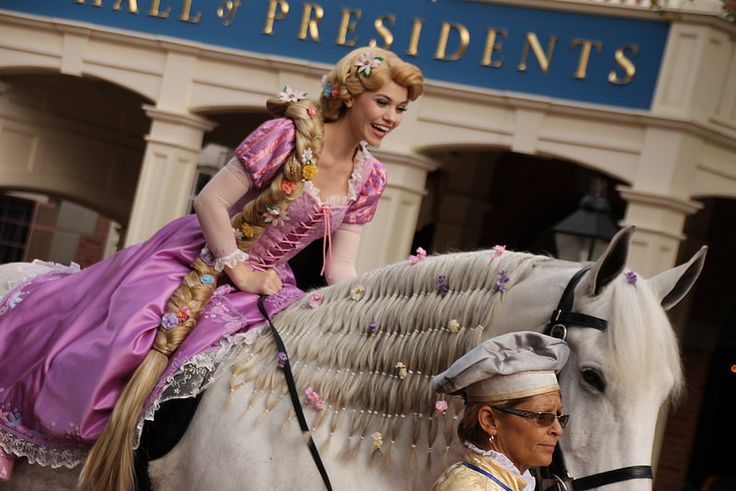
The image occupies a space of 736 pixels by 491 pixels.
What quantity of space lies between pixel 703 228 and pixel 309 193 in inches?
348

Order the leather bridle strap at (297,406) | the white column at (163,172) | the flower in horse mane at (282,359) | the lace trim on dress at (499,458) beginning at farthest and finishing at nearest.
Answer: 1. the white column at (163,172)
2. the flower in horse mane at (282,359)
3. the leather bridle strap at (297,406)
4. the lace trim on dress at (499,458)

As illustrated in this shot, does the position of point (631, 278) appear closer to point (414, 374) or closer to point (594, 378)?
point (594, 378)

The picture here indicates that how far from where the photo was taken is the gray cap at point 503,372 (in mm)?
2512

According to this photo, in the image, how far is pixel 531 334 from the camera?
8.78ft

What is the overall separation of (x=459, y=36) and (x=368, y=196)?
256 inches

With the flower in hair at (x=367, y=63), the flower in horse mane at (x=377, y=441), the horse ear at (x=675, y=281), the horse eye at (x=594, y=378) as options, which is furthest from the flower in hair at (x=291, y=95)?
the horse eye at (x=594, y=378)

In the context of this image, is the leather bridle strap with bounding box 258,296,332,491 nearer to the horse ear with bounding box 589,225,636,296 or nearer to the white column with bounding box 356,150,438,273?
the horse ear with bounding box 589,225,636,296

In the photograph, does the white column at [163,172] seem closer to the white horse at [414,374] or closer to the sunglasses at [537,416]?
the white horse at [414,374]

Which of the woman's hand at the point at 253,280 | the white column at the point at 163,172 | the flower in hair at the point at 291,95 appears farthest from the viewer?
the white column at the point at 163,172

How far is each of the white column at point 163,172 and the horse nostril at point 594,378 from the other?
8.57 meters

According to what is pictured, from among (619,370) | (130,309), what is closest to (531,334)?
(619,370)

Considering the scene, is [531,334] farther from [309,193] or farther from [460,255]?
[309,193]

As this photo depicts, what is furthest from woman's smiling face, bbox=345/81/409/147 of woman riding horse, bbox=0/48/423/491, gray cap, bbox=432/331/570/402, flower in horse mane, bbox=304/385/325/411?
gray cap, bbox=432/331/570/402

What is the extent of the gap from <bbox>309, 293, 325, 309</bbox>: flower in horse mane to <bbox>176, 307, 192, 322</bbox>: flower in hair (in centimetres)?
37
